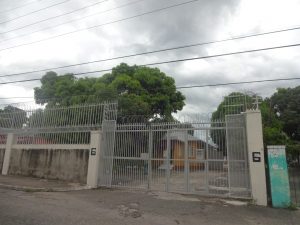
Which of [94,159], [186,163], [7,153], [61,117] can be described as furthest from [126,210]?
[7,153]

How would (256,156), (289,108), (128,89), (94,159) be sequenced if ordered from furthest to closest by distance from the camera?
(289,108), (128,89), (94,159), (256,156)

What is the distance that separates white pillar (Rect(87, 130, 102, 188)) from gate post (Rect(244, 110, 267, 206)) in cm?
564

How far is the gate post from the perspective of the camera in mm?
7918

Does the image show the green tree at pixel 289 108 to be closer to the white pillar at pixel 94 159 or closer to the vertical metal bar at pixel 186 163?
the vertical metal bar at pixel 186 163

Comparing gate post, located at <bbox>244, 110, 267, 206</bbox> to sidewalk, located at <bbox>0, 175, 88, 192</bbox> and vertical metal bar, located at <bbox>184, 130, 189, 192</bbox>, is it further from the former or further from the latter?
sidewalk, located at <bbox>0, 175, 88, 192</bbox>

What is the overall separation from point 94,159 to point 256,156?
597 centimetres

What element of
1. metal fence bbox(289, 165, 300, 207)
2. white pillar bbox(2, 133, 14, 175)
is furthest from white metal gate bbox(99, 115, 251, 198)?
white pillar bbox(2, 133, 14, 175)

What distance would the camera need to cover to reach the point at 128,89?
19.4 metres

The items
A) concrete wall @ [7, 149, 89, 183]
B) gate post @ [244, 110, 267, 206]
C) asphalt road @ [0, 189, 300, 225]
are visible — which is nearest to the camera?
asphalt road @ [0, 189, 300, 225]

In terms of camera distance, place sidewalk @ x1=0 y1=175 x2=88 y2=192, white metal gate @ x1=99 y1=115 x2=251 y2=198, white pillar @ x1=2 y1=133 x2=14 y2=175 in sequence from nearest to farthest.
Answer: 1. white metal gate @ x1=99 y1=115 x2=251 y2=198
2. sidewalk @ x1=0 y1=175 x2=88 y2=192
3. white pillar @ x1=2 y1=133 x2=14 y2=175

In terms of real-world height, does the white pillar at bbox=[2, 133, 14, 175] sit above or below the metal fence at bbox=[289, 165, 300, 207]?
above

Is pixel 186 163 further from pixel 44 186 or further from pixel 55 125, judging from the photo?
pixel 55 125

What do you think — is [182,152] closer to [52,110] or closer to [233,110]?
[233,110]

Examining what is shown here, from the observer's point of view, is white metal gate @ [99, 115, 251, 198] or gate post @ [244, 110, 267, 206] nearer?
gate post @ [244, 110, 267, 206]
